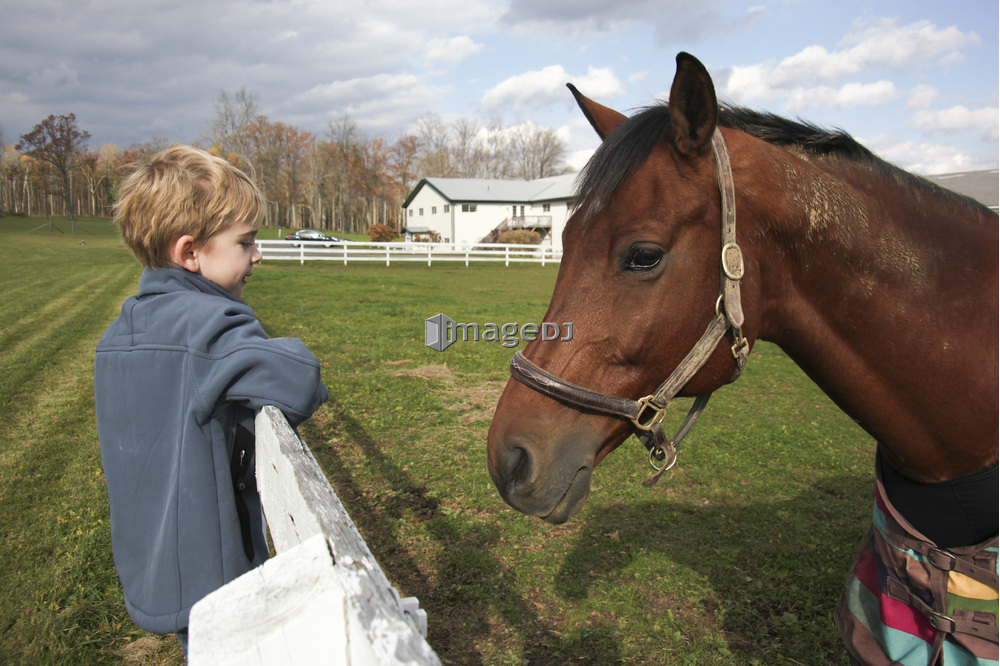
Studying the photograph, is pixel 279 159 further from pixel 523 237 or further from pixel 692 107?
pixel 692 107

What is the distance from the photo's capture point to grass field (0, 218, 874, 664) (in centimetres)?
286

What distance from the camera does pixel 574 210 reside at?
5.86ft

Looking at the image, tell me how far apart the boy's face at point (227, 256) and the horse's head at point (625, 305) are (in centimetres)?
89

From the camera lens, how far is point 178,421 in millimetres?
1435

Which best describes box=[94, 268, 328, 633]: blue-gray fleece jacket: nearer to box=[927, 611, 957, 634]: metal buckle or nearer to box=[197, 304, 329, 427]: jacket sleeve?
box=[197, 304, 329, 427]: jacket sleeve

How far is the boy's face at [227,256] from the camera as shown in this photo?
5.30ft

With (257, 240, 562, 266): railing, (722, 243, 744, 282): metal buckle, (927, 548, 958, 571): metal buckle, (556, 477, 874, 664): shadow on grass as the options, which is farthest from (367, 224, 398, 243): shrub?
(927, 548, 958, 571): metal buckle

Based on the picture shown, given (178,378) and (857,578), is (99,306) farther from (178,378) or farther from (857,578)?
(857,578)

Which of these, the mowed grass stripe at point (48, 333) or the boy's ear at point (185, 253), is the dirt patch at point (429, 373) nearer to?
the mowed grass stripe at point (48, 333)

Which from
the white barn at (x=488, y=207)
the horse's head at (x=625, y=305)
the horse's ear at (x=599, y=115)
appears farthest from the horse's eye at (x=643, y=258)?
the white barn at (x=488, y=207)

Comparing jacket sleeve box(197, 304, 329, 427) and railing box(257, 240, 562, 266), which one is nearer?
jacket sleeve box(197, 304, 329, 427)

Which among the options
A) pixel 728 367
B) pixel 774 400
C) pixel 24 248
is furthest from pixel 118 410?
pixel 24 248

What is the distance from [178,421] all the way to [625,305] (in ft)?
4.04

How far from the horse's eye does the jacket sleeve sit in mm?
905
